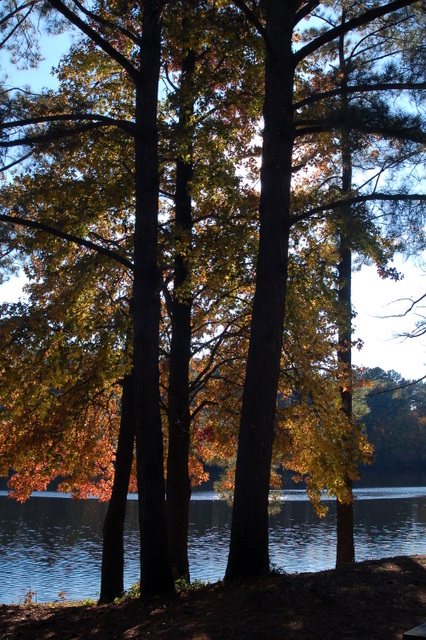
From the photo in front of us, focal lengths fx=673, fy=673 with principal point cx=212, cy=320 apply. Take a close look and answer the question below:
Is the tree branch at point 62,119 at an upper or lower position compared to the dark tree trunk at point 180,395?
upper

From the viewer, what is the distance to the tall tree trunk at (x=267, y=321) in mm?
6793

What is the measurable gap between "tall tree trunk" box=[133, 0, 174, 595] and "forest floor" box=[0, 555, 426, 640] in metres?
0.50

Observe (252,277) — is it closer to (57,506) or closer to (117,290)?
(117,290)

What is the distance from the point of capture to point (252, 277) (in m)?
9.80

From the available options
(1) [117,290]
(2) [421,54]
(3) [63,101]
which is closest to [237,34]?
(2) [421,54]

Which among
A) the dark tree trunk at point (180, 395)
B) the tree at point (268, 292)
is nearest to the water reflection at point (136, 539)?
the dark tree trunk at point (180, 395)

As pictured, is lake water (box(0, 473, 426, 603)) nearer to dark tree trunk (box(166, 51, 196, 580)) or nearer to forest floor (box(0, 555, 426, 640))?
dark tree trunk (box(166, 51, 196, 580))

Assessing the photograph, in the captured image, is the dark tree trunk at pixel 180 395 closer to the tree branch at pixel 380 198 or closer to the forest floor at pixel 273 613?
the tree branch at pixel 380 198

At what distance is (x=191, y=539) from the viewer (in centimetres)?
2530

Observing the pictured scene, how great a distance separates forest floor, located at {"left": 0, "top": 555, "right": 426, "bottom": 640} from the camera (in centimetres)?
479

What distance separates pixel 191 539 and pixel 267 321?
19902 millimetres

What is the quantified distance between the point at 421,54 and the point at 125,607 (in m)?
6.56

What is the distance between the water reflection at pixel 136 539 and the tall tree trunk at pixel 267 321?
995 cm

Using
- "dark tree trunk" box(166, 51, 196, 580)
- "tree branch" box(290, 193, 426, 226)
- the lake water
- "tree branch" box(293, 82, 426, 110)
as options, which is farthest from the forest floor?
the lake water
